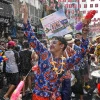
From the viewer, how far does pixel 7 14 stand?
22203mm

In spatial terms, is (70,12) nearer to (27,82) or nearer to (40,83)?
(27,82)

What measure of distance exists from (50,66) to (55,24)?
12.5ft

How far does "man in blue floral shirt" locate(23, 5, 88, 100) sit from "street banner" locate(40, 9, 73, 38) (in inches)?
131

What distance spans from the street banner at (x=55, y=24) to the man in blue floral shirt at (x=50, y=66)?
3.32 meters

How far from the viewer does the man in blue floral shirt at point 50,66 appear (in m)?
3.90

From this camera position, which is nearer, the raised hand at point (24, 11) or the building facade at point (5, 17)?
the raised hand at point (24, 11)

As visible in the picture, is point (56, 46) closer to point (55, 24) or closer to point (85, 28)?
point (85, 28)

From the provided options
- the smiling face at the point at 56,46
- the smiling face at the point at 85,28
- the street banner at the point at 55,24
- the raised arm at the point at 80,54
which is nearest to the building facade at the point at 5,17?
the street banner at the point at 55,24

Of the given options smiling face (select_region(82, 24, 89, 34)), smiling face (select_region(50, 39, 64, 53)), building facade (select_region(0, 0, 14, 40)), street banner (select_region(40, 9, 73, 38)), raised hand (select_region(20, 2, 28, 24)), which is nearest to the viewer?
smiling face (select_region(82, 24, 89, 34))

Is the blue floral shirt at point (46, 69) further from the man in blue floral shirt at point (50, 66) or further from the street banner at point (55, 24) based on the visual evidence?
the street banner at point (55, 24)

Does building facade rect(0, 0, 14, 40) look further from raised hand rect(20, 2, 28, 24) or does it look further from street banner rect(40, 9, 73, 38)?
raised hand rect(20, 2, 28, 24)

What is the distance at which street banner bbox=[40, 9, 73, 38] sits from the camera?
7371mm

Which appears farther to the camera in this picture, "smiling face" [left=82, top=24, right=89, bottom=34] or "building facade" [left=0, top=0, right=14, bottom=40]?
"building facade" [left=0, top=0, right=14, bottom=40]

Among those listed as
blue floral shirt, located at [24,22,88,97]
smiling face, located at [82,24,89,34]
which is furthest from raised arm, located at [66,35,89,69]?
smiling face, located at [82,24,89,34]
